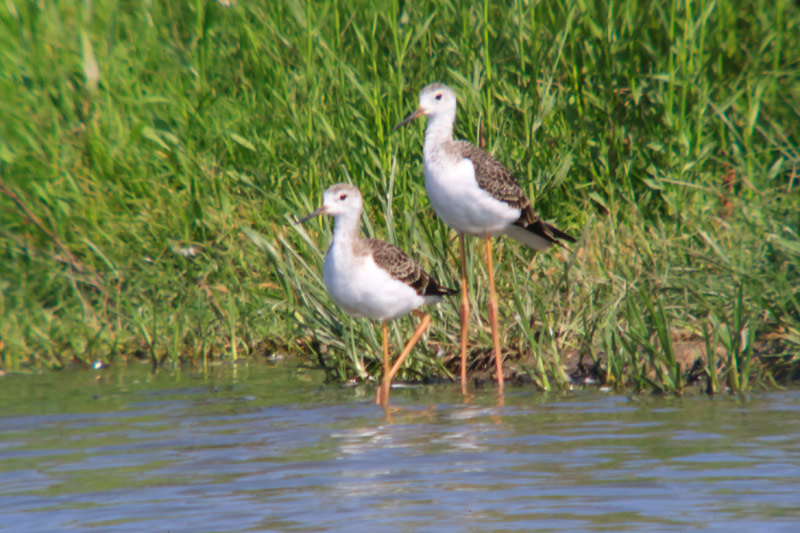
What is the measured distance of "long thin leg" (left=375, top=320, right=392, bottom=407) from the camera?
22.2 feet

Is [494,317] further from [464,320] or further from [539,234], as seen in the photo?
[539,234]

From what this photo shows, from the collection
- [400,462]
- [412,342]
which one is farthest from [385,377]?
[400,462]

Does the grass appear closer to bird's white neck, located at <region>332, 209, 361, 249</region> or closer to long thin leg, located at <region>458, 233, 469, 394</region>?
long thin leg, located at <region>458, 233, 469, 394</region>

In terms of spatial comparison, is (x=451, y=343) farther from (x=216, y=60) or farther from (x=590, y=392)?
(x=216, y=60)

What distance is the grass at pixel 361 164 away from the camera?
772cm

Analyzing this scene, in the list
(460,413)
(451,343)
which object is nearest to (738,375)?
(460,413)

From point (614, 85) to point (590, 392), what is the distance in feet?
9.47

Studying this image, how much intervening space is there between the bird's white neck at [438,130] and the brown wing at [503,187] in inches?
4.9

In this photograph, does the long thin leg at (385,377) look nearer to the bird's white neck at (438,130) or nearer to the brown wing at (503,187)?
the brown wing at (503,187)

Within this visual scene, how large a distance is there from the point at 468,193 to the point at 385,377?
1.36 metres

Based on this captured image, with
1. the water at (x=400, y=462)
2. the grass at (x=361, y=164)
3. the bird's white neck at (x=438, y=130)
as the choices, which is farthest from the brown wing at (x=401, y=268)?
the bird's white neck at (x=438, y=130)

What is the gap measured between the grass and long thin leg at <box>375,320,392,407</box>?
1.09ft

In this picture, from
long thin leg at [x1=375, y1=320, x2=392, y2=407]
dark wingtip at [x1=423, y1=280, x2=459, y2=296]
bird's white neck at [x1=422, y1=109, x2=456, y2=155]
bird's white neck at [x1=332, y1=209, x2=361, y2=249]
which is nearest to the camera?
long thin leg at [x1=375, y1=320, x2=392, y2=407]

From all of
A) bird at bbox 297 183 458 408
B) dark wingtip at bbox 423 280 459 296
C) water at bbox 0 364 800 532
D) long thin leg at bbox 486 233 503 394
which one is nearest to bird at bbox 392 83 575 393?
long thin leg at bbox 486 233 503 394
